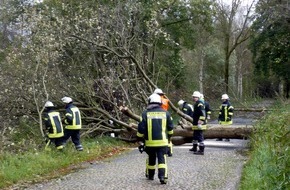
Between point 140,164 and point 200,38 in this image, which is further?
point 200,38

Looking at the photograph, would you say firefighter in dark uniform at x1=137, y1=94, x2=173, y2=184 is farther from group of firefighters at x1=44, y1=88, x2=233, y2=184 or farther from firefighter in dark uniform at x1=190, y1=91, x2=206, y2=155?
firefighter in dark uniform at x1=190, y1=91, x2=206, y2=155

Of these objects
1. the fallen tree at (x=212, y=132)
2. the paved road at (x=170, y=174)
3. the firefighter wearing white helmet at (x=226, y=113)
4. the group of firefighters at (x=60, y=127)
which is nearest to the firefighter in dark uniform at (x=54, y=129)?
the group of firefighters at (x=60, y=127)

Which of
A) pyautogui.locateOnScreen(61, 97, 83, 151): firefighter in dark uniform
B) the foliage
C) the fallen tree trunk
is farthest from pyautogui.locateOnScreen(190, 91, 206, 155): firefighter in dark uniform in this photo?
the foliage

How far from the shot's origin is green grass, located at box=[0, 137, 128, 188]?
8844 mm

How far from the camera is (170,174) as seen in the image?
9.02 meters

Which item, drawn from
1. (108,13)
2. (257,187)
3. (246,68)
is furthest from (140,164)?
(246,68)

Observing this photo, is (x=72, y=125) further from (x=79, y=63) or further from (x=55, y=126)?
(x=79, y=63)

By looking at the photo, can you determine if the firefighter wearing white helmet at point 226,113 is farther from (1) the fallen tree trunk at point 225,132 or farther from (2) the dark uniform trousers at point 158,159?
(2) the dark uniform trousers at point 158,159

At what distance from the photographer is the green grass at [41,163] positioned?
884 cm

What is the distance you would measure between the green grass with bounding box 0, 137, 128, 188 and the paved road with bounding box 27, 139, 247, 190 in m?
0.57

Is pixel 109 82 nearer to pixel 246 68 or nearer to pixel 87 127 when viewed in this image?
pixel 87 127

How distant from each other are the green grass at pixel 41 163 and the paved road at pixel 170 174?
57cm

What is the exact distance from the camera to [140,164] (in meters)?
10.4

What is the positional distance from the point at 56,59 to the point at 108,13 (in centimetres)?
284
